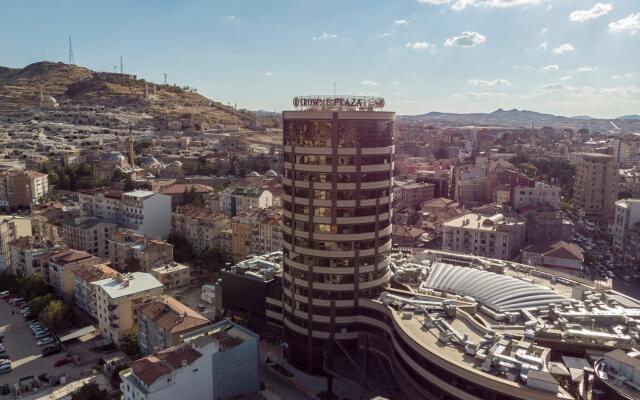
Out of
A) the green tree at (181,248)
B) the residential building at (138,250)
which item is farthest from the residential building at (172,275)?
the green tree at (181,248)

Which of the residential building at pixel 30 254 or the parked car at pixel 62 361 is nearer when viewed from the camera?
the parked car at pixel 62 361

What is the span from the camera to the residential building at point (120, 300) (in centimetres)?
6206

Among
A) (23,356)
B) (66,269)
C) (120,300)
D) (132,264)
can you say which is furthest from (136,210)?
(120,300)

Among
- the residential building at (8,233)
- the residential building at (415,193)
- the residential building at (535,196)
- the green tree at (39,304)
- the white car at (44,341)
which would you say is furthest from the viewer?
the residential building at (415,193)

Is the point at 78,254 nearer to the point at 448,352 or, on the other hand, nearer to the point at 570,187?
the point at 448,352

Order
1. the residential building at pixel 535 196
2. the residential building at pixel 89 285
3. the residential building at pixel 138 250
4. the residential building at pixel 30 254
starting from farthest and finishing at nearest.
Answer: the residential building at pixel 535 196 < the residential building at pixel 138 250 < the residential building at pixel 30 254 < the residential building at pixel 89 285

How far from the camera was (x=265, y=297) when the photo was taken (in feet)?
198

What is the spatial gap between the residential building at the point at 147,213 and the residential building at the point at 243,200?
49.4ft

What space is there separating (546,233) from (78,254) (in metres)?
85.8

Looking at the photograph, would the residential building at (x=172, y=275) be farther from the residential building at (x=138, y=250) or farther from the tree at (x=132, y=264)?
the tree at (x=132, y=264)

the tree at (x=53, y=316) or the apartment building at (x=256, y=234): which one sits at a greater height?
the apartment building at (x=256, y=234)

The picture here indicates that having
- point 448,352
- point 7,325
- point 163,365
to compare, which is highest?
point 448,352

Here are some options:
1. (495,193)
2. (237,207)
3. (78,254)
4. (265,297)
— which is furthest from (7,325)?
(495,193)

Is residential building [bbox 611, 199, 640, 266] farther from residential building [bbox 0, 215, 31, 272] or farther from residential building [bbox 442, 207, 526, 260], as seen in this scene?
residential building [bbox 0, 215, 31, 272]
